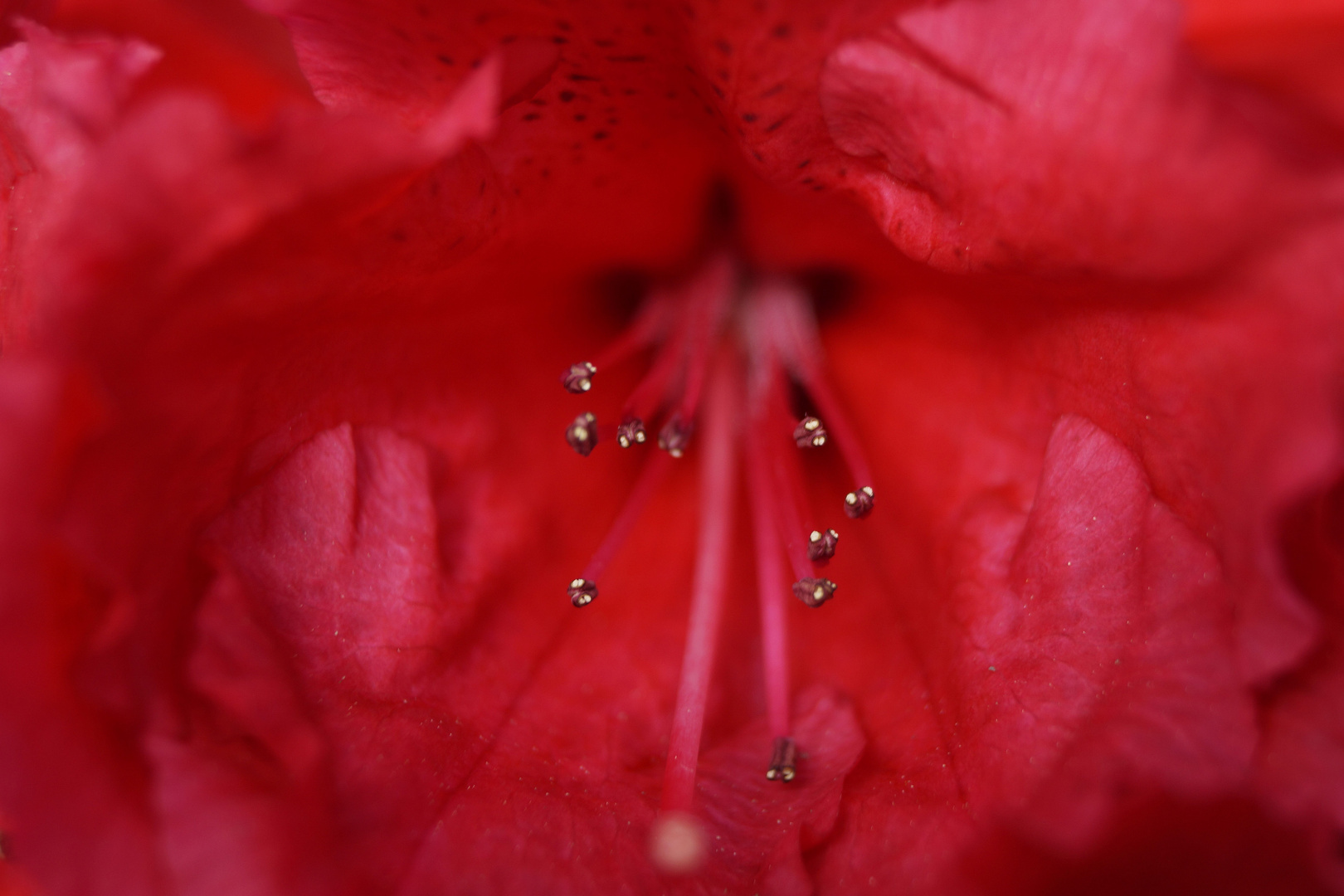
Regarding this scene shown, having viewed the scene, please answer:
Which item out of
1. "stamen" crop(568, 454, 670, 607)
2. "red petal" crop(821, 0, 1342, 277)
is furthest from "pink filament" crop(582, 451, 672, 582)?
"red petal" crop(821, 0, 1342, 277)

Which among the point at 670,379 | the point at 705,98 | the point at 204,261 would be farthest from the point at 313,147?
the point at 670,379

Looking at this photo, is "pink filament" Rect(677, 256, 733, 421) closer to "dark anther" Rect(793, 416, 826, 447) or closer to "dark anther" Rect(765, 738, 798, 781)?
"dark anther" Rect(793, 416, 826, 447)

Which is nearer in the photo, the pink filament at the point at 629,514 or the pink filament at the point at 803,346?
the pink filament at the point at 629,514

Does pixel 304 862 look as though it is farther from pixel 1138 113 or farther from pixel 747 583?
pixel 1138 113

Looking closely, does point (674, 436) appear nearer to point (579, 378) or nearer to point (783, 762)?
point (579, 378)

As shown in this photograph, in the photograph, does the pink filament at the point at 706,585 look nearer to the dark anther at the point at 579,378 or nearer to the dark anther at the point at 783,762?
the dark anther at the point at 783,762

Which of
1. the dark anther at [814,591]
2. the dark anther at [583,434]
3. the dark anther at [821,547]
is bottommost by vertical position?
the dark anther at [814,591]

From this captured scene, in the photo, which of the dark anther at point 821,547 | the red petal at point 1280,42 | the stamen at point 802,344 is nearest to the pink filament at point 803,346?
the stamen at point 802,344

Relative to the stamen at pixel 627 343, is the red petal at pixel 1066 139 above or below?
above
